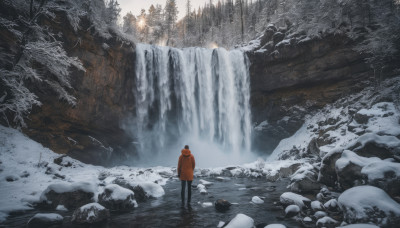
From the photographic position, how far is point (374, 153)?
22.7 ft

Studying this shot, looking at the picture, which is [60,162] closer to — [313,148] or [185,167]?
[185,167]

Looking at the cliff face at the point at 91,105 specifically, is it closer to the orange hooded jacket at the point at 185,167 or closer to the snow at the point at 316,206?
the orange hooded jacket at the point at 185,167

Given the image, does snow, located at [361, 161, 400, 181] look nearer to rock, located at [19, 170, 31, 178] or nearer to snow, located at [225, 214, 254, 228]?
snow, located at [225, 214, 254, 228]

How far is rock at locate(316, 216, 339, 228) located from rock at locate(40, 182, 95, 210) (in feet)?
21.7

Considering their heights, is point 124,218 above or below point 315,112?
below

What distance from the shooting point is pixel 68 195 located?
6.12m

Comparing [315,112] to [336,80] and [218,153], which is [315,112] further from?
[218,153]

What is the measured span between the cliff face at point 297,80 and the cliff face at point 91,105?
1465 centimetres

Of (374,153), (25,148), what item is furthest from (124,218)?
(25,148)

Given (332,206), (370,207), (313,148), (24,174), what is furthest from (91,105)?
(313,148)

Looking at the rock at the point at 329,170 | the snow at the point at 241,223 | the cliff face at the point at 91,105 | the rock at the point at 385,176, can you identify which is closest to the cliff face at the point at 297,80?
the rock at the point at 329,170

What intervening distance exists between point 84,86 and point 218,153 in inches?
624

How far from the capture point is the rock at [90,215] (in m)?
4.65

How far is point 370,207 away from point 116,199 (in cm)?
632
